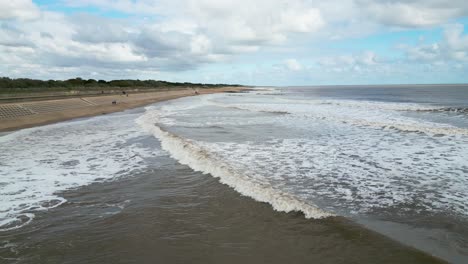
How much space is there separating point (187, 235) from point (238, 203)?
1.92 metres

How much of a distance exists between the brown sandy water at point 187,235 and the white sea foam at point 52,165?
2.37 feet

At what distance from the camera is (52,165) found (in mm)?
12109

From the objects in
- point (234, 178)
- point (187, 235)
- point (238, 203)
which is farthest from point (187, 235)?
point (234, 178)

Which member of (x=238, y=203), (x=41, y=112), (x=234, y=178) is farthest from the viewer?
(x=41, y=112)

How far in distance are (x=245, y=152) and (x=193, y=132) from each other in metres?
7.33

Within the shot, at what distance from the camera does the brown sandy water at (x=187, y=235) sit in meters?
5.28

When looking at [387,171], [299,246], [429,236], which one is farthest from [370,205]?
[387,171]

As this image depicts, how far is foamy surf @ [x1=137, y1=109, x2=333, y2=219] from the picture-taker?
24.0 ft

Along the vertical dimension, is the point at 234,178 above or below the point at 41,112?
below

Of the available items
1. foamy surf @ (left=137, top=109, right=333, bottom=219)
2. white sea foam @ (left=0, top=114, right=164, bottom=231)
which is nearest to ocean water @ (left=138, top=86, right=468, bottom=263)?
foamy surf @ (left=137, top=109, right=333, bottom=219)

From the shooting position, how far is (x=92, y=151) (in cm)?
1473

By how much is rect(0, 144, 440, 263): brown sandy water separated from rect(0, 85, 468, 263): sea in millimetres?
23

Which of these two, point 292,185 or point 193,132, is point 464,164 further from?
point 193,132

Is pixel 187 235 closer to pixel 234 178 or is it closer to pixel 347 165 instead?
pixel 234 178
